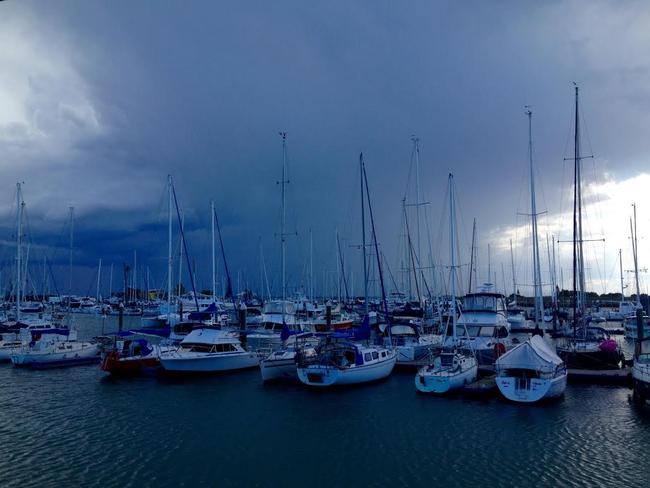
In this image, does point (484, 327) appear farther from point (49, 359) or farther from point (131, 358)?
point (49, 359)

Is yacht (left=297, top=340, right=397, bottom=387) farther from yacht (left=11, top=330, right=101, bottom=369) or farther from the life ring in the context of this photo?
yacht (left=11, top=330, right=101, bottom=369)

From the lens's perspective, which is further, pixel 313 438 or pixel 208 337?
pixel 208 337

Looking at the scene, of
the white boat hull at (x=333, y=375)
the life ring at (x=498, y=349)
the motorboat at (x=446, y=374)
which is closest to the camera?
the motorboat at (x=446, y=374)

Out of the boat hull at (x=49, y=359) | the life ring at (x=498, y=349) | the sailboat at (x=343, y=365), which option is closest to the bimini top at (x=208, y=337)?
the sailboat at (x=343, y=365)

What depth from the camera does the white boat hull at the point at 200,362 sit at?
3769cm

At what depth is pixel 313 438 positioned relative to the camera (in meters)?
22.8

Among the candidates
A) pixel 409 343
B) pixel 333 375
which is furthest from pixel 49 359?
pixel 409 343

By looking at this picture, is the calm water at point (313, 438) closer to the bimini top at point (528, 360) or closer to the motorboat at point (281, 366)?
the motorboat at point (281, 366)

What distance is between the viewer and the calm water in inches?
714

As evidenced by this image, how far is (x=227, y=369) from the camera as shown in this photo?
39.8 m

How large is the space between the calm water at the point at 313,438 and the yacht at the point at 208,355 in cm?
426

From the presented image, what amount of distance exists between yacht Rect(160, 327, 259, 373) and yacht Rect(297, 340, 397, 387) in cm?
792

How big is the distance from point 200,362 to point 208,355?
29.7 inches

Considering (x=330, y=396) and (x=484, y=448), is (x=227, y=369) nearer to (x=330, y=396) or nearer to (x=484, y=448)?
(x=330, y=396)
